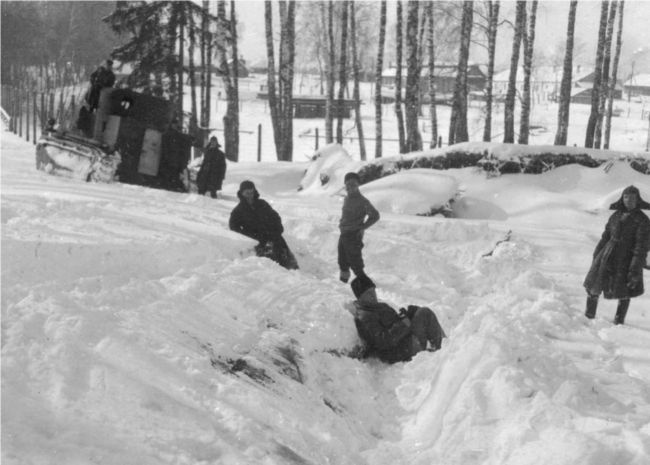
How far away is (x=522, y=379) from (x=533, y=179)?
35.7ft

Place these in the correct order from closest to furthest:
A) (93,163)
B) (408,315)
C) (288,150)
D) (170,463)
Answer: (170,463), (408,315), (93,163), (288,150)

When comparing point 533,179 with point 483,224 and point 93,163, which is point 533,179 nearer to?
point 483,224

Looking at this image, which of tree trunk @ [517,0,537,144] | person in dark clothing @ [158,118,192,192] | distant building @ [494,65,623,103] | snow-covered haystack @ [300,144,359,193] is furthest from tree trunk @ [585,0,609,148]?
distant building @ [494,65,623,103]

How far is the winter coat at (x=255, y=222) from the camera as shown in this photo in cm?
833

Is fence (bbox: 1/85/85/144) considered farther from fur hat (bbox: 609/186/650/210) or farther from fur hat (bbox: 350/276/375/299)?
fur hat (bbox: 609/186/650/210)

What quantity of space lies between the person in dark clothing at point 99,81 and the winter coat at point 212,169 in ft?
9.31

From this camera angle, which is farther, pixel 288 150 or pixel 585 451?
pixel 288 150

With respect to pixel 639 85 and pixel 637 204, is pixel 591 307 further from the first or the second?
pixel 639 85

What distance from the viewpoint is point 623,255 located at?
7566mm

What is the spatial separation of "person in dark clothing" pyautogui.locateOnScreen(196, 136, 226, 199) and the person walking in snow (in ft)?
19.0

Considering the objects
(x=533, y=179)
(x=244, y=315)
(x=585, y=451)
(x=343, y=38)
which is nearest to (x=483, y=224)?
(x=533, y=179)

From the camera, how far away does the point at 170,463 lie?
10.9 feet

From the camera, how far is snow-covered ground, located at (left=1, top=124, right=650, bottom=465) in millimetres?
3611

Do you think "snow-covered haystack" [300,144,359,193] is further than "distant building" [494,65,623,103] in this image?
No
